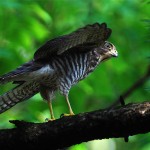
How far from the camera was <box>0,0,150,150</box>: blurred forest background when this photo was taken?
7844 millimetres

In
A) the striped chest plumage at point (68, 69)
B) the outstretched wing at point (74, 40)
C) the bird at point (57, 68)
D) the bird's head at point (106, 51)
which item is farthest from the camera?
the bird's head at point (106, 51)

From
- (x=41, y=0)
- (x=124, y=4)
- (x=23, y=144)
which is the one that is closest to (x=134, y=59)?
(x=124, y=4)

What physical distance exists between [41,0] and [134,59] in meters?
1.78

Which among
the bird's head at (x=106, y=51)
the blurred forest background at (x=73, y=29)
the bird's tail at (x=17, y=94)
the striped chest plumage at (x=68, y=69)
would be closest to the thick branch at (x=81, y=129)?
the bird's tail at (x=17, y=94)

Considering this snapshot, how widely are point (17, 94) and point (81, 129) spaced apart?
5.11ft

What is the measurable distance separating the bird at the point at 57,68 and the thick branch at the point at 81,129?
91cm

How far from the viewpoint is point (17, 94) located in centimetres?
579

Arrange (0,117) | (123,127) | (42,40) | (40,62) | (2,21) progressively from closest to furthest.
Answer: (123,127) → (40,62) → (0,117) → (2,21) → (42,40)

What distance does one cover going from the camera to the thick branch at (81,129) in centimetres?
424

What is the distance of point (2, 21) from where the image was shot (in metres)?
8.30

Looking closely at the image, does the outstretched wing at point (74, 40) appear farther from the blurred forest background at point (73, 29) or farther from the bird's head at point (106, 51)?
the blurred forest background at point (73, 29)

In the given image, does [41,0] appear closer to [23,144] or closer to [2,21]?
[2,21]

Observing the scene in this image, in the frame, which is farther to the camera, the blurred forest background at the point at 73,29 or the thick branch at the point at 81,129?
the blurred forest background at the point at 73,29

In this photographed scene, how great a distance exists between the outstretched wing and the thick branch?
3.20ft
